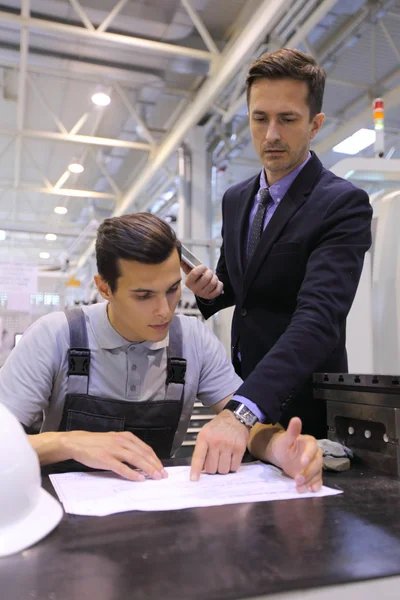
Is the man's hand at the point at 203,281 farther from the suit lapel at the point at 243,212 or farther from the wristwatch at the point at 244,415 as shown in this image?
the wristwatch at the point at 244,415

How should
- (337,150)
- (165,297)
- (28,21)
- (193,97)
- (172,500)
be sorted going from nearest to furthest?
(172,500) < (165,297) < (28,21) < (193,97) < (337,150)

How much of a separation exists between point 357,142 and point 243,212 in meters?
4.92

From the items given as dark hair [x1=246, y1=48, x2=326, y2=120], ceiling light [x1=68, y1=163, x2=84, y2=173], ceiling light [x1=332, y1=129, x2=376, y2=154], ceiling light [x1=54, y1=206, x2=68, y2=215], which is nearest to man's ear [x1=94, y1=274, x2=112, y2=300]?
dark hair [x1=246, y1=48, x2=326, y2=120]

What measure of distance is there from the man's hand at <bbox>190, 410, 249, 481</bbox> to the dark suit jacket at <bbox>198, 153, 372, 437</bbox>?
7cm

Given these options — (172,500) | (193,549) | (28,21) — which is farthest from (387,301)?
(28,21)

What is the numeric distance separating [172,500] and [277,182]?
899 mm

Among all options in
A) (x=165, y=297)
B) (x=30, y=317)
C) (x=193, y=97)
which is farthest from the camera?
(x=193, y=97)

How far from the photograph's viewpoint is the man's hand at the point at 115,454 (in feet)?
2.94

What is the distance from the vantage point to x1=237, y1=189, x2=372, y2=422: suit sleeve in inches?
39.1

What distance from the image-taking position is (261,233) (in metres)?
1.38

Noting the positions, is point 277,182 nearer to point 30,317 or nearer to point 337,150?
point 30,317

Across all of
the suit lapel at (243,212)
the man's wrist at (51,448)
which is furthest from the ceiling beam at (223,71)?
the man's wrist at (51,448)

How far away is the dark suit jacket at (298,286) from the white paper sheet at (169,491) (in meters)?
0.14

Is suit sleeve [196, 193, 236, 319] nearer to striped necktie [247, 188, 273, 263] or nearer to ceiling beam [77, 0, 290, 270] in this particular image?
striped necktie [247, 188, 273, 263]
